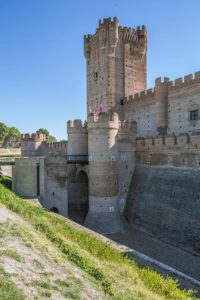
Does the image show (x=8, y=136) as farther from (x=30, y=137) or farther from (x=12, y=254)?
(x=12, y=254)

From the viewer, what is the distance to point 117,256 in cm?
898

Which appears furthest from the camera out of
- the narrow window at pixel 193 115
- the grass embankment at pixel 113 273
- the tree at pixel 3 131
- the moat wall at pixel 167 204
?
the tree at pixel 3 131

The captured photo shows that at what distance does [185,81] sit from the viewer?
2195 cm

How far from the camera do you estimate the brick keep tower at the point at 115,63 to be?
28391mm

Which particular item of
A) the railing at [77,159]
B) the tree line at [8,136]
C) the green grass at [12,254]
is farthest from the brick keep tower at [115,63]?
the tree line at [8,136]

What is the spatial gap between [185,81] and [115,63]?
31.1 feet

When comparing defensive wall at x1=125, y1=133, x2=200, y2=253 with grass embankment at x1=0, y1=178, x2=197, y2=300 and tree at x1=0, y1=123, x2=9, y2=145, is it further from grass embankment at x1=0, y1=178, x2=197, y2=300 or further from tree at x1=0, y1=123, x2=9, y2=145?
tree at x1=0, y1=123, x2=9, y2=145

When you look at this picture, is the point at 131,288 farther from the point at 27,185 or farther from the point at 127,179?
the point at 27,185

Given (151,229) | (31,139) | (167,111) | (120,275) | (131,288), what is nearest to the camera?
(131,288)

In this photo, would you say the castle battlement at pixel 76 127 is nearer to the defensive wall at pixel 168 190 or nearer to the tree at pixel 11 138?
the defensive wall at pixel 168 190

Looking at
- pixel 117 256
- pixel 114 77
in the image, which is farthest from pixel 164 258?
pixel 114 77

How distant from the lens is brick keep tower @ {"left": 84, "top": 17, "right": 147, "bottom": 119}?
28.4 m

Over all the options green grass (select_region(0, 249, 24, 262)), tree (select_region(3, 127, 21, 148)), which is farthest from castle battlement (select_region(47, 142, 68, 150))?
tree (select_region(3, 127, 21, 148))

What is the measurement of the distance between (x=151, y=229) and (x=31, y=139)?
20.3 m
